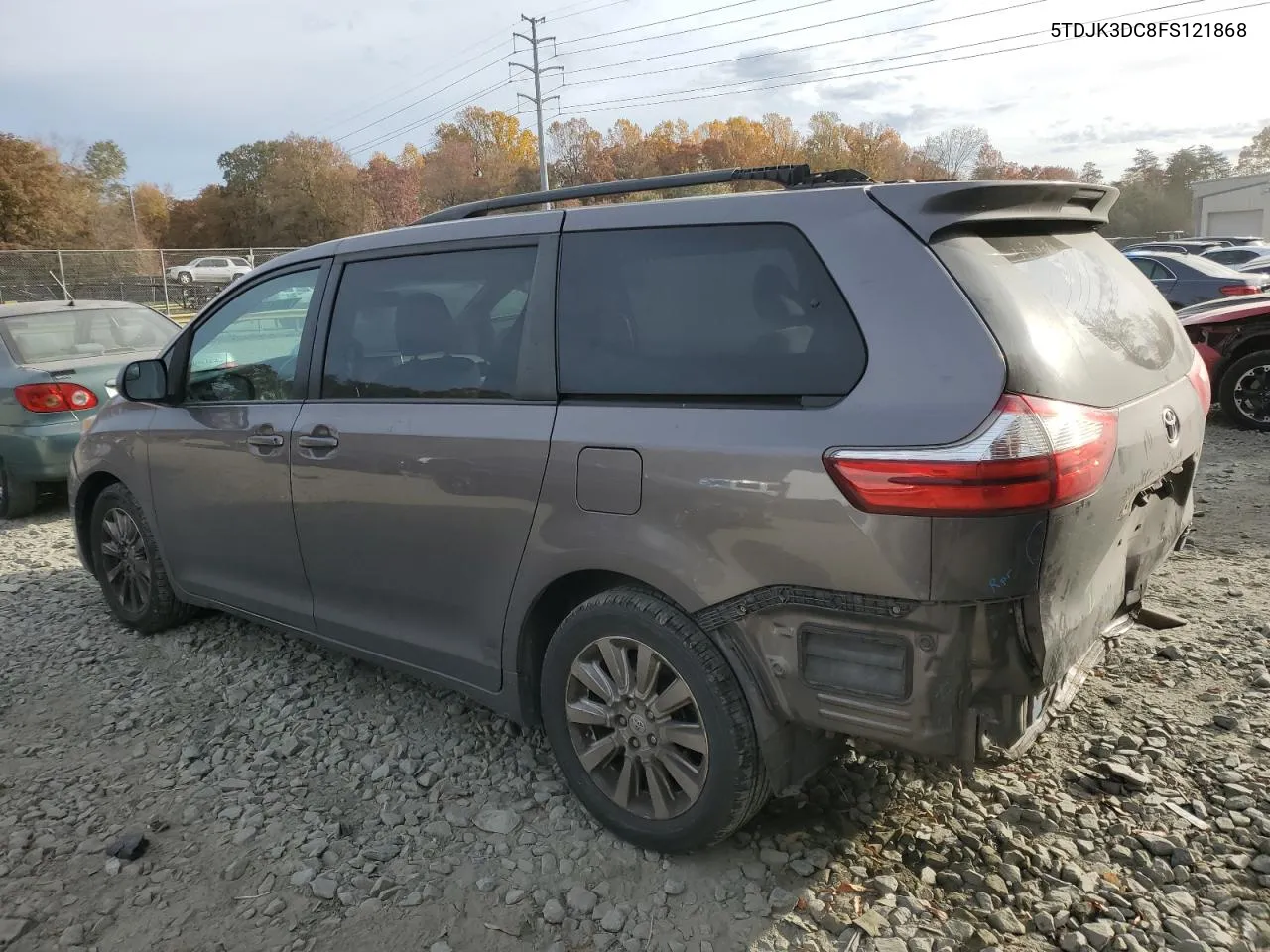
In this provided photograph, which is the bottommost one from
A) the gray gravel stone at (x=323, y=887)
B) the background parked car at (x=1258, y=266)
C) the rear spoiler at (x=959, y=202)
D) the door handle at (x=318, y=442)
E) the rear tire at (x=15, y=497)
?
the gray gravel stone at (x=323, y=887)

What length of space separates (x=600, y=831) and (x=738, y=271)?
5.66ft

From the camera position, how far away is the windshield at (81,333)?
721 centimetres

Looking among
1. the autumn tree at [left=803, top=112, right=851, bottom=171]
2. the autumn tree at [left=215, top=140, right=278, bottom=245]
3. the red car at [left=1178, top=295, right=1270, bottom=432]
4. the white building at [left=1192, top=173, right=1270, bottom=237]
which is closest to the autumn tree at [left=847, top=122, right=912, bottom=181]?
the autumn tree at [left=803, top=112, right=851, bottom=171]

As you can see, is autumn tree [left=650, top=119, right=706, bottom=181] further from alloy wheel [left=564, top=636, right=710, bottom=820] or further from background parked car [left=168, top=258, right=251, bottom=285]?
alloy wheel [left=564, top=636, right=710, bottom=820]

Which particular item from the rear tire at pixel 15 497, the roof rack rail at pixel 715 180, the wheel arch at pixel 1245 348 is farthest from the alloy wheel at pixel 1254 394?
the rear tire at pixel 15 497

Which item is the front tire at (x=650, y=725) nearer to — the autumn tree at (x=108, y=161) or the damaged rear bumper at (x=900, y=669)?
the damaged rear bumper at (x=900, y=669)

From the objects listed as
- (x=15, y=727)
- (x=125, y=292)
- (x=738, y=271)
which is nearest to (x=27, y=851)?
(x=15, y=727)

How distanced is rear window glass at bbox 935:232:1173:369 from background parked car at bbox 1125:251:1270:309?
37.6 feet

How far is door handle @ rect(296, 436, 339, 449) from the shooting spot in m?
3.32

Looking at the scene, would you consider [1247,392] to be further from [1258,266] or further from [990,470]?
[1258,266]

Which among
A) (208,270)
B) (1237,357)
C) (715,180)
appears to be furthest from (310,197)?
(715,180)

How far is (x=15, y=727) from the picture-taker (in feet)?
12.2

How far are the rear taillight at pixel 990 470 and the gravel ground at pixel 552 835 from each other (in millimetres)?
1139

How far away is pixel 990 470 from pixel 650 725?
1.18 metres
